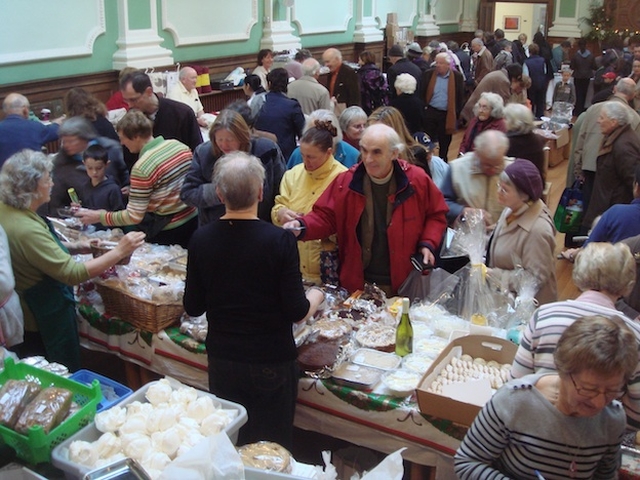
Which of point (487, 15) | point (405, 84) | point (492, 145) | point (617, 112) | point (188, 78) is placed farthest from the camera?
point (487, 15)

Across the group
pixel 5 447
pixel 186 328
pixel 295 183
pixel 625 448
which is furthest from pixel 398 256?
pixel 5 447

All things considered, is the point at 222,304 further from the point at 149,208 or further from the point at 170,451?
the point at 149,208

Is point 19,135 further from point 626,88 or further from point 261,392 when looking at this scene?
point 626,88

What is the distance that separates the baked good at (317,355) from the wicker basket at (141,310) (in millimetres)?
716

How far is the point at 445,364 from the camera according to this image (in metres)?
2.69

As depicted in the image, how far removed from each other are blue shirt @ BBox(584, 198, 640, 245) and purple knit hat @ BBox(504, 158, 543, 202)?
62 centimetres

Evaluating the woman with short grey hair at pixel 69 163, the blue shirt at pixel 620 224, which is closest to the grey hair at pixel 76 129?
the woman with short grey hair at pixel 69 163

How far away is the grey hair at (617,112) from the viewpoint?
16.4 feet

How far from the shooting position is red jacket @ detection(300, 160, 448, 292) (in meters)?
3.35

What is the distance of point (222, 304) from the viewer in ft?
8.34

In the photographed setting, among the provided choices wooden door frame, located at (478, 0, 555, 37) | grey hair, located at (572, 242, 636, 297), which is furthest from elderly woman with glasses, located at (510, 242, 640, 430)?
wooden door frame, located at (478, 0, 555, 37)

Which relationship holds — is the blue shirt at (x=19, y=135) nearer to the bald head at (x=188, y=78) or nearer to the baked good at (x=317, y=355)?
the bald head at (x=188, y=78)

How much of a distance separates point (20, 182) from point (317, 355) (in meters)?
1.44

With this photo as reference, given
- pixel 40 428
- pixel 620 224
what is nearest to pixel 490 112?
pixel 620 224
